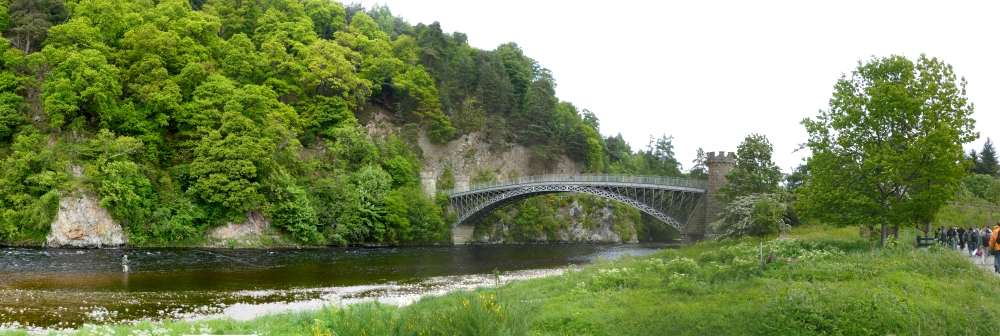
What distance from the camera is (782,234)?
31.8 meters

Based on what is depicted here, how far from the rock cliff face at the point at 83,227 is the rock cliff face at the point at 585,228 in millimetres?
38599

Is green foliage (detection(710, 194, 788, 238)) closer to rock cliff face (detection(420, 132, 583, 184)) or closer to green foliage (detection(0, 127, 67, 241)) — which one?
rock cliff face (detection(420, 132, 583, 184))

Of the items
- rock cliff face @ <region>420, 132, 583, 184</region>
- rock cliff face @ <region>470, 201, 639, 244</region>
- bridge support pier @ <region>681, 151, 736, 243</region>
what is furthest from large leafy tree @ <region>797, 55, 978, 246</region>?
rock cliff face @ <region>470, 201, 639, 244</region>

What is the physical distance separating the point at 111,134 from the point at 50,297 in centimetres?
2449

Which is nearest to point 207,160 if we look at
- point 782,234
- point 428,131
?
point 428,131

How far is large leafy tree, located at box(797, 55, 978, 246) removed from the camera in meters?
20.9

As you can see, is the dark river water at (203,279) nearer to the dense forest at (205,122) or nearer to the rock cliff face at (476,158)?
the dense forest at (205,122)

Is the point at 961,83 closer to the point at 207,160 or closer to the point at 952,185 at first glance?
the point at 952,185

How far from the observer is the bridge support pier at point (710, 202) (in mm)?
46625

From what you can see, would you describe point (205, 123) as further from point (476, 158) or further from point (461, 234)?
point (476, 158)

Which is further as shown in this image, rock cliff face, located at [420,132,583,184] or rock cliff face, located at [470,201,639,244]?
rock cliff face, located at [470,201,639,244]

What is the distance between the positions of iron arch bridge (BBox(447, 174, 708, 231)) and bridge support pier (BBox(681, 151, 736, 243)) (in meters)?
1.00

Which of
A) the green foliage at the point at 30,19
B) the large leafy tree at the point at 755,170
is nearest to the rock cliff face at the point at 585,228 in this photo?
the large leafy tree at the point at 755,170

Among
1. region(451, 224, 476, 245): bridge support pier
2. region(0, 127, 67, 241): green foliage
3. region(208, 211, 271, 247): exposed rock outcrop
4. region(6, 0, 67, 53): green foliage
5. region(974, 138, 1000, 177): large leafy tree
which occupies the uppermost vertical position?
region(6, 0, 67, 53): green foliage
